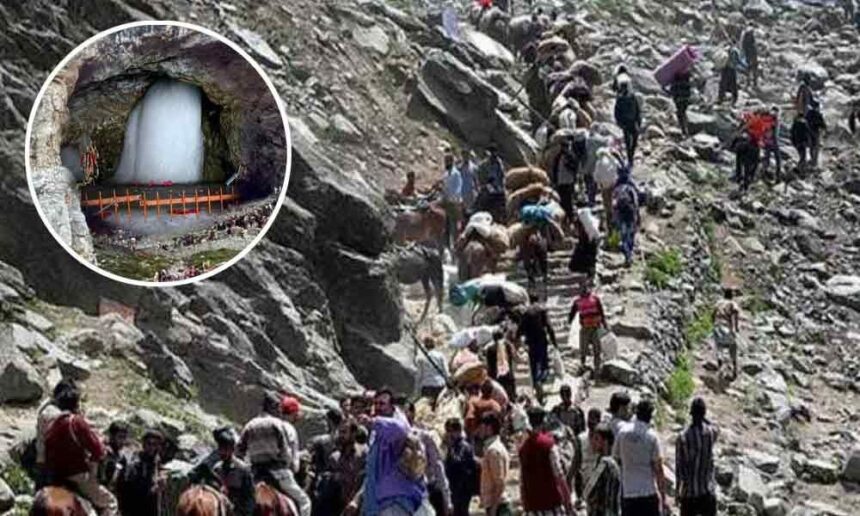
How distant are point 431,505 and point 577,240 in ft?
31.5

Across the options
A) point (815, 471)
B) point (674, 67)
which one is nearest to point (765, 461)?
point (815, 471)

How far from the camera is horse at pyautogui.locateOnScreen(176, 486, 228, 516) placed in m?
10.2

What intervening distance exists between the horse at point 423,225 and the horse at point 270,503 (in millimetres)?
9798

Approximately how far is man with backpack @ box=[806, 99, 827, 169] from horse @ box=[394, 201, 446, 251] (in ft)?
35.5

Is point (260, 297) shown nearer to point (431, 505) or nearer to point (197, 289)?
point (197, 289)

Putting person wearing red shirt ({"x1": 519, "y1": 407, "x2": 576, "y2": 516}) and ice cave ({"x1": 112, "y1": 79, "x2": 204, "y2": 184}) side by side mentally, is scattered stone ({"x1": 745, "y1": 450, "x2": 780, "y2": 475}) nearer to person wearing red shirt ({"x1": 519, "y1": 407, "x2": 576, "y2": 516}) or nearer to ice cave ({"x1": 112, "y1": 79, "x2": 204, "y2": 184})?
person wearing red shirt ({"x1": 519, "y1": 407, "x2": 576, "y2": 516})

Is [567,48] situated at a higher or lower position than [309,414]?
higher

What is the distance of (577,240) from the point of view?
816 inches

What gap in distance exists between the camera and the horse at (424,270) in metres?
20.1

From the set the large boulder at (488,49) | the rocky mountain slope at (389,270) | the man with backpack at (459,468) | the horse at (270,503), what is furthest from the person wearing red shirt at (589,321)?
the large boulder at (488,49)

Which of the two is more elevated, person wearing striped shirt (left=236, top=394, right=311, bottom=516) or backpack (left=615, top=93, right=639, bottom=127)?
backpack (left=615, top=93, right=639, bottom=127)

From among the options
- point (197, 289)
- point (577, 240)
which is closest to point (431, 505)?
point (197, 289)

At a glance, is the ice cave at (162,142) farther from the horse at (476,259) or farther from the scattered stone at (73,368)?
the horse at (476,259)

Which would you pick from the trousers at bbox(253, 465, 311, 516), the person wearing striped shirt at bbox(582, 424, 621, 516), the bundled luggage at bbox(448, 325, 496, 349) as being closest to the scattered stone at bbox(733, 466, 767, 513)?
the bundled luggage at bbox(448, 325, 496, 349)
